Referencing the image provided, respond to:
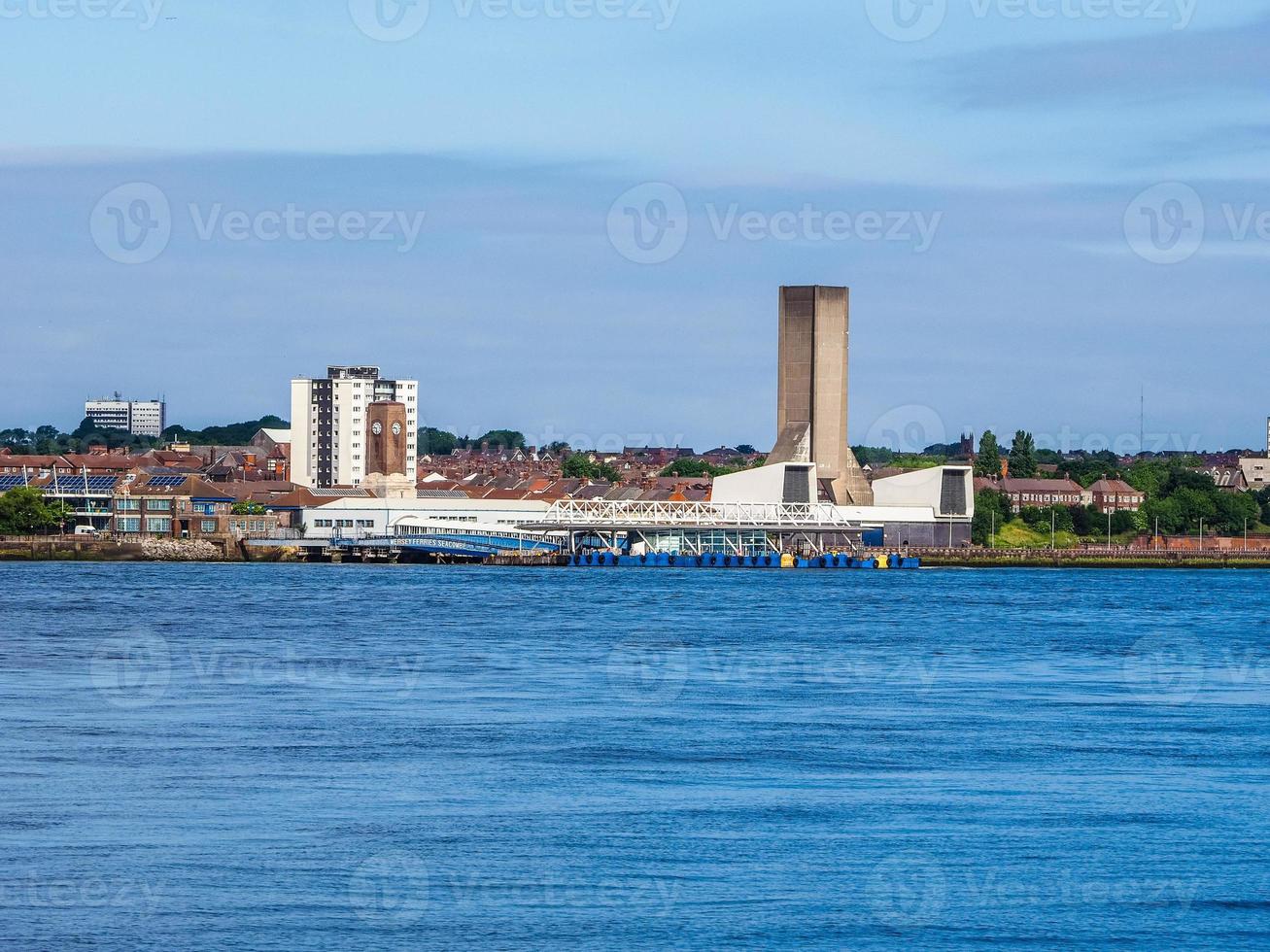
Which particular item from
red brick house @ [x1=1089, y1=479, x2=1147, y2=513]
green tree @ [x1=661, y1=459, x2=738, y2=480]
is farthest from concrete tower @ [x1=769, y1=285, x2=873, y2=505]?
green tree @ [x1=661, y1=459, x2=738, y2=480]

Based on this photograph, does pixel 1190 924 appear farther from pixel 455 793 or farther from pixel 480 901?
pixel 455 793

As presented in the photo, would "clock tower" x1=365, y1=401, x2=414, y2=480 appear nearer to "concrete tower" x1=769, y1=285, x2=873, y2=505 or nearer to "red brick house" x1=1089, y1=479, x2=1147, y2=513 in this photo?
"concrete tower" x1=769, y1=285, x2=873, y2=505

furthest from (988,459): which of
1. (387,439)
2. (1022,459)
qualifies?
(387,439)

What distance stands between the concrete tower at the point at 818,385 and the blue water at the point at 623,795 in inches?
2483

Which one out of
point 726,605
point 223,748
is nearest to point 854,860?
point 223,748

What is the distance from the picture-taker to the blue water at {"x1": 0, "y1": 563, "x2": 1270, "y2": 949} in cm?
1170

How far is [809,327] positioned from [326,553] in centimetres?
2867

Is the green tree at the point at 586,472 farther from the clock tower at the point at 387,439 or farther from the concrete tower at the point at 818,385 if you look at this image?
the concrete tower at the point at 818,385

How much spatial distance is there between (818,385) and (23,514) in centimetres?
3810

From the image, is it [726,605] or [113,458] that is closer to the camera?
[726,605]

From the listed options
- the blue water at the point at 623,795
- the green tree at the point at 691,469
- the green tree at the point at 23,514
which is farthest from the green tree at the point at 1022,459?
the blue water at the point at 623,795

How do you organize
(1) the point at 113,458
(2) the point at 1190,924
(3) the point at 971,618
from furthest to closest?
(1) the point at 113,458
(3) the point at 971,618
(2) the point at 1190,924

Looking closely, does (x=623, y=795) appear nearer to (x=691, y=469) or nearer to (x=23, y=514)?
(x=23, y=514)

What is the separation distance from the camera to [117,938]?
10938 mm
